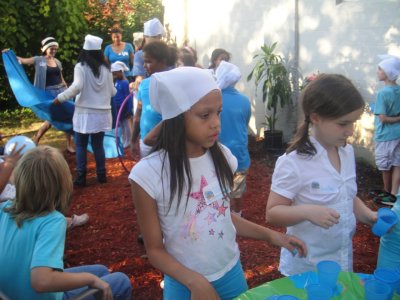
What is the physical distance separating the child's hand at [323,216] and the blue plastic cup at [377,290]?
0.34 meters

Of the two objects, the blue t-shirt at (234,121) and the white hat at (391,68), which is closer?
the blue t-shirt at (234,121)

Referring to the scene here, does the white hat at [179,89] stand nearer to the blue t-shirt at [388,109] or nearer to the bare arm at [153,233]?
the bare arm at [153,233]

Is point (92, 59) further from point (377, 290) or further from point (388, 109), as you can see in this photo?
point (377, 290)

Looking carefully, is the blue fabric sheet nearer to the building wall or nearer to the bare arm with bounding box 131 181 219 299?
the building wall

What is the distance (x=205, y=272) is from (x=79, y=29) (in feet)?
34.9

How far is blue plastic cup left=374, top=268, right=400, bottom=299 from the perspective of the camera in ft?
5.03

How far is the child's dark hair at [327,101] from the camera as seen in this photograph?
2.00 m

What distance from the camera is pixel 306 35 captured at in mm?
6727

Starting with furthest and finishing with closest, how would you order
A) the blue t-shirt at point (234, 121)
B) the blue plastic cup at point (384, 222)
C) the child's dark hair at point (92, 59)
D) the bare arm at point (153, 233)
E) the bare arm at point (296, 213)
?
the child's dark hair at point (92, 59) → the blue t-shirt at point (234, 121) → the blue plastic cup at point (384, 222) → the bare arm at point (296, 213) → the bare arm at point (153, 233)

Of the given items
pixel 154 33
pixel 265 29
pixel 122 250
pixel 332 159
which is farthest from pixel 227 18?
pixel 332 159

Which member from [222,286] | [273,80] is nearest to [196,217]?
[222,286]

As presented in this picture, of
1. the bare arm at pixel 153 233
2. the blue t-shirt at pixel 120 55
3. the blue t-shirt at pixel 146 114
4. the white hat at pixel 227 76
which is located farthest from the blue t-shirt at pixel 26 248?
the blue t-shirt at pixel 120 55

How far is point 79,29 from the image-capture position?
11.2 metres

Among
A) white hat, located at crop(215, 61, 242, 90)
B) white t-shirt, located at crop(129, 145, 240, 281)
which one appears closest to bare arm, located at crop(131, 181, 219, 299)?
white t-shirt, located at crop(129, 145, 240, 281)
